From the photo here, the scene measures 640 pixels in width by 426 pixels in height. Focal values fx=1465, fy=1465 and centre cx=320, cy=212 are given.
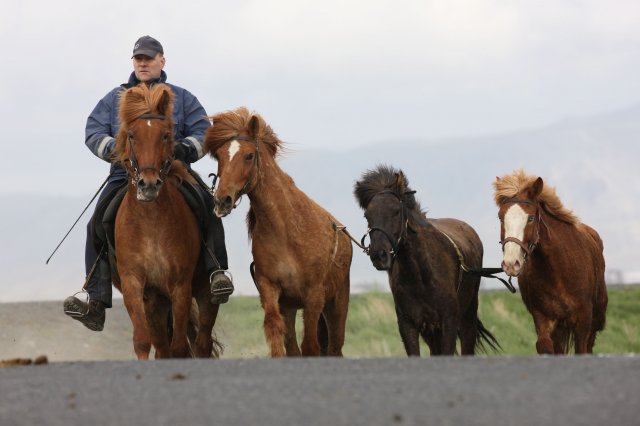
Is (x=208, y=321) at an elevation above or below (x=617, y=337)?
above

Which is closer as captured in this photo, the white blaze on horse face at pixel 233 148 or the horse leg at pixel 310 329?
the white blaze on horse face at pixel 233 148

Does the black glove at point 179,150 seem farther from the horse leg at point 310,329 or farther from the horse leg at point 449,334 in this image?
the horse leg at point 449,334

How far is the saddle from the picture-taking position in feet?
47.1

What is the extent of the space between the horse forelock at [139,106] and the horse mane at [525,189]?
11.2ft

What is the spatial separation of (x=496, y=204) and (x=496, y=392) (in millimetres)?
6234

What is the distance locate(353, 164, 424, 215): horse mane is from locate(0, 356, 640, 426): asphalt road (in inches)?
169

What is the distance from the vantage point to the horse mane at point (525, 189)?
14.8 m

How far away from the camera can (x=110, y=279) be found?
14.7 m

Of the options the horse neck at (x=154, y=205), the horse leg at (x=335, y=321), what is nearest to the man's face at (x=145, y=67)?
the horse neck at (x=154, y=205)

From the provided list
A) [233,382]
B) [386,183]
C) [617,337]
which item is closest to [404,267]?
[386,183]

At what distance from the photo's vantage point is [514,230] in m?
14.4

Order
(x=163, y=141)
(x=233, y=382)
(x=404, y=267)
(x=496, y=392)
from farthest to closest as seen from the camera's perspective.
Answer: (x=404, y=267)
(x=163, y=141)
(x=233, y=382)
(x=496, y=392)

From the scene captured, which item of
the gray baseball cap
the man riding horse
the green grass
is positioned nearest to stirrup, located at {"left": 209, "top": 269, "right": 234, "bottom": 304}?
the man riding horse

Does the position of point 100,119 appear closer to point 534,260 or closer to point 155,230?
point 155,230
